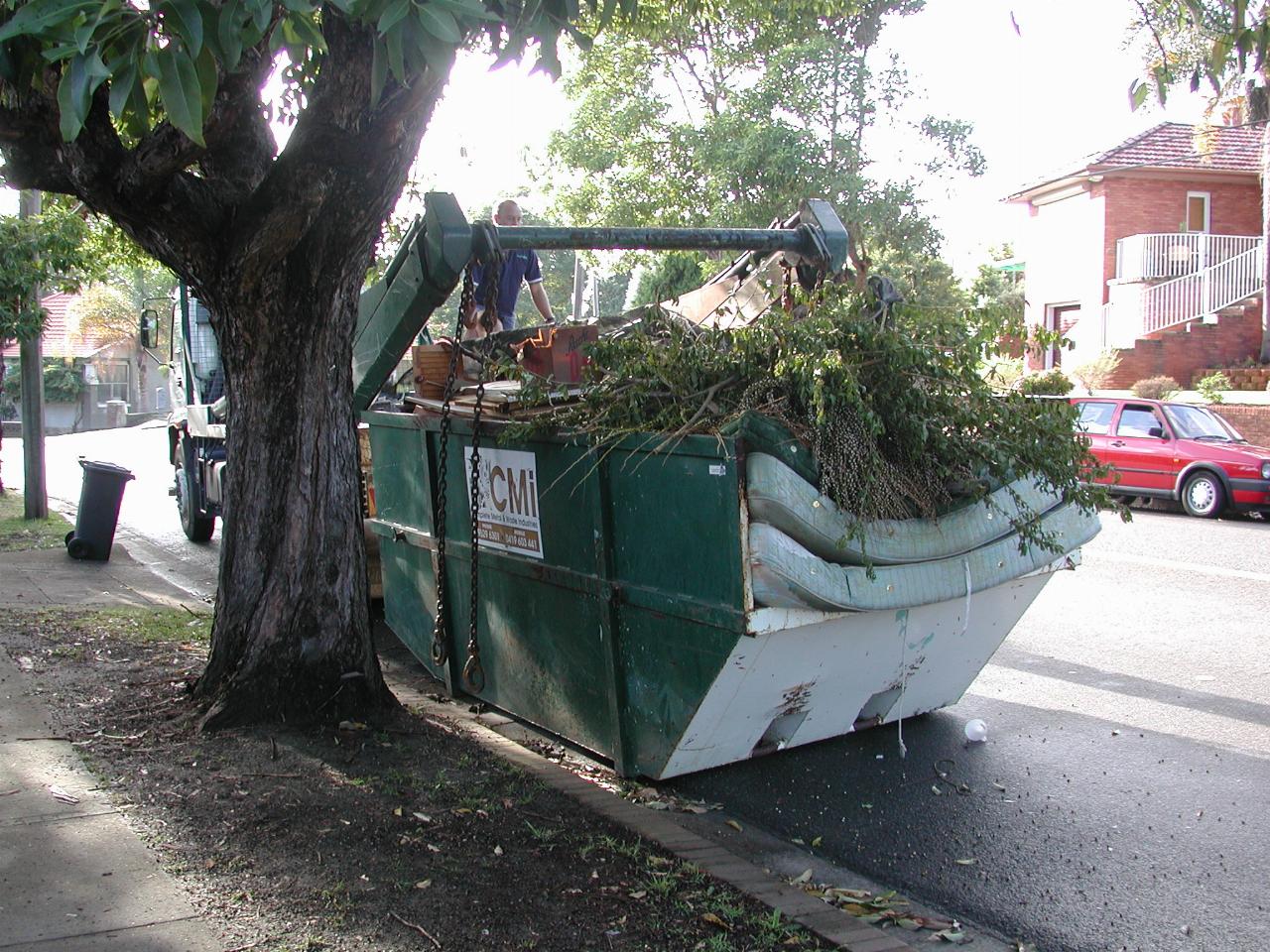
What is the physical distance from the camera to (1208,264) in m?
27.6

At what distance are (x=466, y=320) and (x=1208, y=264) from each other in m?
25.8

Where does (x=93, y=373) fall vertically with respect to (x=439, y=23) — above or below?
below

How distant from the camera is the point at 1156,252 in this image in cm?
2786

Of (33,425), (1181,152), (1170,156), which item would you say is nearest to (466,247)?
(33,425)

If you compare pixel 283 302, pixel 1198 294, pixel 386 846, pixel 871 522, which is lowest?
pixel 386 846

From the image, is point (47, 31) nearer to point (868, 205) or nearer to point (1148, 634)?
point (1148, 634)

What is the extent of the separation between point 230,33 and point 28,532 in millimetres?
11768

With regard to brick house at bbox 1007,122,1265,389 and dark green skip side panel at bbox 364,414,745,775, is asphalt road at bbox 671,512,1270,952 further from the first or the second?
brick house at bbox 1007,122,1265,389

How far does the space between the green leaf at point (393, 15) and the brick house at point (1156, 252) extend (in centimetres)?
2371

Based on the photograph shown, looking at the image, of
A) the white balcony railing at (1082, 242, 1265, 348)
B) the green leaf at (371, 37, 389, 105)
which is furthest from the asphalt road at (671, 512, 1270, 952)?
the white balcony railing at (1082, 242, 1265, 348)

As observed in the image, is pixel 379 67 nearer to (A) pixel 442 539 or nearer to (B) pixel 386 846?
(B) pixel 386 846

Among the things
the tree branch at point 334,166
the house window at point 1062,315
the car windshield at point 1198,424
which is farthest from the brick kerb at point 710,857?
the house window at point 1062,315

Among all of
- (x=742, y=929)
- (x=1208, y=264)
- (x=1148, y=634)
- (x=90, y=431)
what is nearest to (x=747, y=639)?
(x=742, y=929)

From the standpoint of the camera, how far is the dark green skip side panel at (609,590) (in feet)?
14.9
